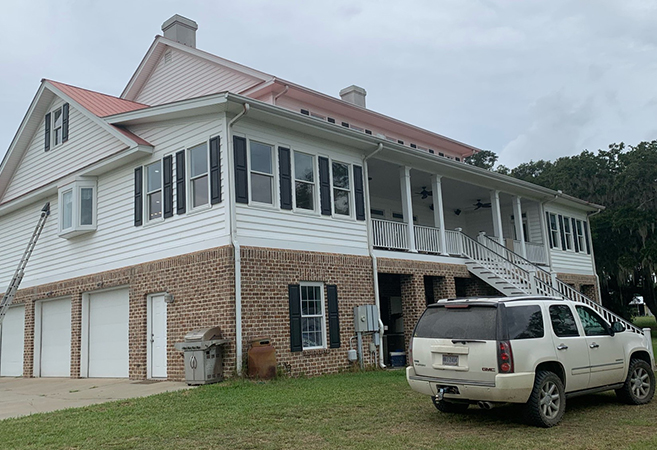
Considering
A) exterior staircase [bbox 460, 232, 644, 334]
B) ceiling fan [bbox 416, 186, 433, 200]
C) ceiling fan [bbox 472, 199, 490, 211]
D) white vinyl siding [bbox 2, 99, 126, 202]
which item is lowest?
exterior staircase [bbox 460, 232, 644, 334]

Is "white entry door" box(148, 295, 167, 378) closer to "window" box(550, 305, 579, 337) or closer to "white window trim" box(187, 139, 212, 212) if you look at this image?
"white window trim" box(187, 139, 212, 212)

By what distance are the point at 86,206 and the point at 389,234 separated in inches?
326

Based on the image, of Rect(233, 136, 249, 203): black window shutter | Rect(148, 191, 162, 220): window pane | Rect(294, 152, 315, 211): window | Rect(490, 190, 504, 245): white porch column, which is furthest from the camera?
Rect(490, 190, 504, 245): white porch column

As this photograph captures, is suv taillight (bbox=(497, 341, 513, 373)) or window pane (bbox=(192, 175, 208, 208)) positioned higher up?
window pane (bbox=(192, 175, 208, 208))

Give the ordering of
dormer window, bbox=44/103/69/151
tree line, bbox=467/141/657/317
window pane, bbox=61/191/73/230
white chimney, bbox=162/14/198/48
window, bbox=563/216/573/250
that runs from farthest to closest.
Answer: tree line, bbox=467/141/657/317 < window, bbox=563/216/573/250 < white chimney, bbox=162/14/198/48 < dormer window, bbox=44/103/69/151 < window pane, bbox=61/191/73/230

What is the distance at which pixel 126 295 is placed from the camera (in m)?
15.6

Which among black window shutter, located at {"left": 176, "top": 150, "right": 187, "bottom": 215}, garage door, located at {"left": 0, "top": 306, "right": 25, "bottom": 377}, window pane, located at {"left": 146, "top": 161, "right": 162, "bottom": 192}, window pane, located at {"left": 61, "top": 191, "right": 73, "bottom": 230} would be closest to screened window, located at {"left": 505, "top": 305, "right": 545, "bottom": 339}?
black window shutter, located at {"left": 176, "top": 150, "right": 187, "bottom": 215}

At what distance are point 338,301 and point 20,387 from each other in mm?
8197

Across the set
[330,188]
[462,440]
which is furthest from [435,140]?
[462,440]

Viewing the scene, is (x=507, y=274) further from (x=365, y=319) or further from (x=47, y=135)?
(x=47, y=135)

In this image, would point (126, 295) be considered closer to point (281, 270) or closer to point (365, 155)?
point (281, 270)

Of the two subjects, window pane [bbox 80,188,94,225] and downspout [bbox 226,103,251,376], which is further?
window pane [bbox 80,188,94,225]

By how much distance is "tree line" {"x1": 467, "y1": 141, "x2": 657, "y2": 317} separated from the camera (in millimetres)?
28172

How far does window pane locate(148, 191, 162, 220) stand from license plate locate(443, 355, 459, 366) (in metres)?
8.98
